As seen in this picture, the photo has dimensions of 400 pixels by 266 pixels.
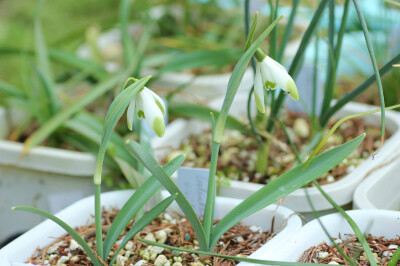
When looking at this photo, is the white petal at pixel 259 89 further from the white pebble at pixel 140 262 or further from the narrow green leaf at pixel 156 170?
the white pebble at pixel 140 262

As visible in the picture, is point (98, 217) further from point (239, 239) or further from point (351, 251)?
point (351, 251)

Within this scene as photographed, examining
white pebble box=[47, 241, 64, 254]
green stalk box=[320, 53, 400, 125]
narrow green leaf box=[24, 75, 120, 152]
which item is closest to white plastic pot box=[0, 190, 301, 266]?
white pebble box=[47, 241, 64, 254]

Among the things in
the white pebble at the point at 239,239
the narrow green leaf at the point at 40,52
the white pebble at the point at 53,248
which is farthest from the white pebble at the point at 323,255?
the narrow green leaf at the point at 40,52

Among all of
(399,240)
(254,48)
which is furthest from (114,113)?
(399,240)

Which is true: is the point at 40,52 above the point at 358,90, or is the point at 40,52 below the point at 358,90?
above

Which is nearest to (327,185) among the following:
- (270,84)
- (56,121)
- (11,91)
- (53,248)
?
(270,84)

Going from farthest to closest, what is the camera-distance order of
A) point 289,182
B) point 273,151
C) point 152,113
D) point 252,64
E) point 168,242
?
point 273,151 < point 252,64 < point 168,242 < point 289,182 < point 152,113
